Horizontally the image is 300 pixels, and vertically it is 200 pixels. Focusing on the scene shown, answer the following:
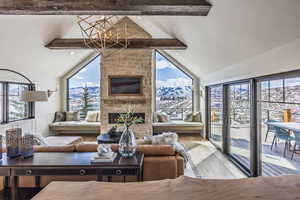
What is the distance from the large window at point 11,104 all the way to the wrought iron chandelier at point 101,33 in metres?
2.21

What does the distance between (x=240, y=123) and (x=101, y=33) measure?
3.43 meters

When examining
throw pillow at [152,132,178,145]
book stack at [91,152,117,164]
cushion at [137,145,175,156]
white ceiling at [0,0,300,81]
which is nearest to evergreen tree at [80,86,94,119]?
white ceiling at [0,0,300,81]

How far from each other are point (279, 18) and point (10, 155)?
3680mm

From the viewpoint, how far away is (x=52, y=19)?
199 inches

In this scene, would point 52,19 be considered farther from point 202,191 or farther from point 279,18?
point 202,191

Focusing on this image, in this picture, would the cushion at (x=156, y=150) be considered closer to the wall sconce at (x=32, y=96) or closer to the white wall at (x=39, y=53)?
the wall sconce at (x=32, y=96)

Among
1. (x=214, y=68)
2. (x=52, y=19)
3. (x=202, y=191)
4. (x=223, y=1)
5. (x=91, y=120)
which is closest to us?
(x=202, y=191)

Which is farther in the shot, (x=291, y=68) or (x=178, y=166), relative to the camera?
(x=178, y=166)

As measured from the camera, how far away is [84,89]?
8969 mm

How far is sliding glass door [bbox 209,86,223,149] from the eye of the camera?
6.12 meters

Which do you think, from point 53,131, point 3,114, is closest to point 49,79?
point 53,131

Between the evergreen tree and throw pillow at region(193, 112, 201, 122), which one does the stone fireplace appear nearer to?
the evergreen tree

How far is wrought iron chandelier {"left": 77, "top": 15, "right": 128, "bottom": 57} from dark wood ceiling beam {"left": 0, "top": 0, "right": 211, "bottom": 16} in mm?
174

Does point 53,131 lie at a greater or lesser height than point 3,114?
lesser
